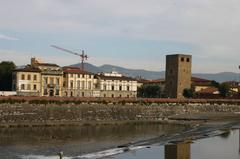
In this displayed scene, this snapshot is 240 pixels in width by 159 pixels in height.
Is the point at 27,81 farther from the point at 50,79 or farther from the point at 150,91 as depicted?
the point at 150,91

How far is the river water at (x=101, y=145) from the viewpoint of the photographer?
Result: 3797 cm

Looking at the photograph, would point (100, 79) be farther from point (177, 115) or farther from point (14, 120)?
point (14, 120)

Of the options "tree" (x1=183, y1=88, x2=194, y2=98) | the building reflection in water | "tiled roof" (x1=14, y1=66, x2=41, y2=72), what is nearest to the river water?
the building reflection in water

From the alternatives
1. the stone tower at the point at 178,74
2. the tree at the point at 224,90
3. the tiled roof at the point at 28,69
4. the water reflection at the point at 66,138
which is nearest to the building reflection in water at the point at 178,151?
the water reflection at the point at 66,138

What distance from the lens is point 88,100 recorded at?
74.8 metres

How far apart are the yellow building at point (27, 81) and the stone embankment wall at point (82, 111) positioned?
30208mm

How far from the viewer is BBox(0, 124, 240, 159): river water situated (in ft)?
125

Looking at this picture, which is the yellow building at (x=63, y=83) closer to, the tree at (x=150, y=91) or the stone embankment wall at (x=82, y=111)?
the tree at (x=150, y=91)

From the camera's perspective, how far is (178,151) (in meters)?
41.1

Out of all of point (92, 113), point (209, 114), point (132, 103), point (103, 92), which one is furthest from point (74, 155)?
point (103, 92)

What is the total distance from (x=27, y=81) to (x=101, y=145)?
204 feet

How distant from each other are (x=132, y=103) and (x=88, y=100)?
1034 cm

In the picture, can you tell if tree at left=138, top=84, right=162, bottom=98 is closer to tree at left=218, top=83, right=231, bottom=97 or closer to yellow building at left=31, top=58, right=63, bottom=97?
tree at left=218, top=83, right=231, bottom=97

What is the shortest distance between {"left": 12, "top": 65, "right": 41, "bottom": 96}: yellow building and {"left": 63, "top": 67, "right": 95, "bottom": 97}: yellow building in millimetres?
9841
